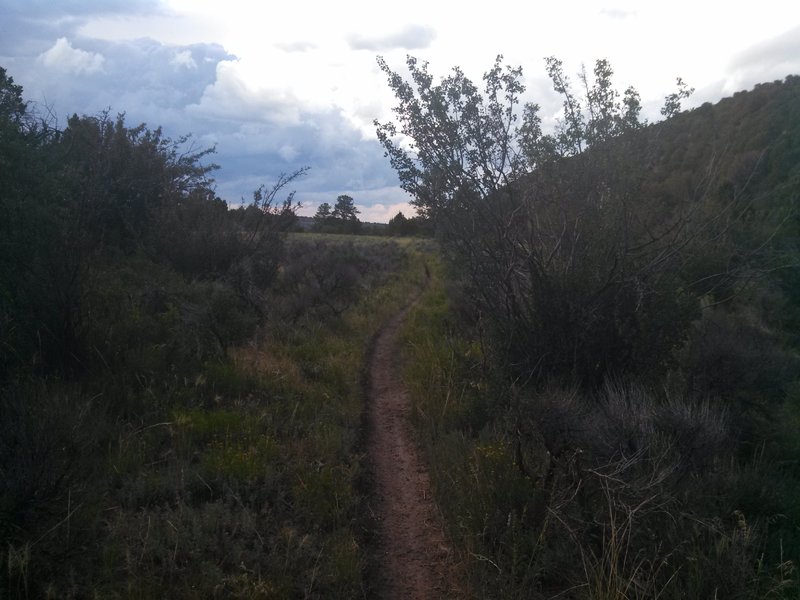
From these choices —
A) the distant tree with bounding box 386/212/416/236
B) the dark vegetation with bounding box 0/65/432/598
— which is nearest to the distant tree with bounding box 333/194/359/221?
the distant tree with bounding box 386/212/416/236

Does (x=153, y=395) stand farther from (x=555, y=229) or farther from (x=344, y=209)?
(x=344, y=209)

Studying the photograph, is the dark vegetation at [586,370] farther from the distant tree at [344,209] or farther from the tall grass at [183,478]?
the distant tree at [344,209]

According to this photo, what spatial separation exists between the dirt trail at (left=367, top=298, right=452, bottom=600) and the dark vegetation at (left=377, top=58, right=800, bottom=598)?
0.76 feet

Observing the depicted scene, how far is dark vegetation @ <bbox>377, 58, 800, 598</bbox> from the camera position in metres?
4.86

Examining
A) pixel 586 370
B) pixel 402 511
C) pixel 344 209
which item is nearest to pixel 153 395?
pixel 402 511

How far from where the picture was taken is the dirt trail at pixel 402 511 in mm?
5098

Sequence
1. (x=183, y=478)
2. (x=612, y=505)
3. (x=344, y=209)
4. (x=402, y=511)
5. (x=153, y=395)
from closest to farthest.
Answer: (x=612, y=505)
(x=183, y=478)
(x=402, y=511)
(x=153, y=395)
(x=344, y=209)

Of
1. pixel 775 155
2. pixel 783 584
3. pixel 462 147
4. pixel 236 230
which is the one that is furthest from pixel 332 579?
pixel 775 155

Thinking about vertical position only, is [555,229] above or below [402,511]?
above

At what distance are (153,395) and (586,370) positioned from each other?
4846 millimetres

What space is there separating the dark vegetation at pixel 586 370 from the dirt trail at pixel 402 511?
0.76 feet

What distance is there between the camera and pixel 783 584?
12.8 feet

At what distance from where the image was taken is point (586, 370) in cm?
799

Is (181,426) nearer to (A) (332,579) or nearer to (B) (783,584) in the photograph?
(A) (332,579)
